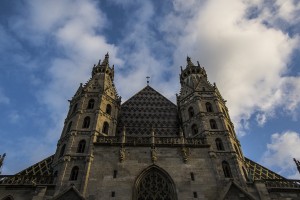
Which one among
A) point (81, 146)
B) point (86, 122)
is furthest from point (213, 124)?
point (81, 146)

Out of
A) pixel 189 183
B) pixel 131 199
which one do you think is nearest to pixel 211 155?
pixel 189 183

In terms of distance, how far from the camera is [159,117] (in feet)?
87.4

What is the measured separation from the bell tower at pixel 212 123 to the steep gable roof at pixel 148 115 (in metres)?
1.08

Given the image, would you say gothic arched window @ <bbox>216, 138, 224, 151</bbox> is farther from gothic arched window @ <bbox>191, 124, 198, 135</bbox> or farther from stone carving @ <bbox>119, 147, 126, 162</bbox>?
stone carving @ <bbox>119, 147, 126, 162</bbox>

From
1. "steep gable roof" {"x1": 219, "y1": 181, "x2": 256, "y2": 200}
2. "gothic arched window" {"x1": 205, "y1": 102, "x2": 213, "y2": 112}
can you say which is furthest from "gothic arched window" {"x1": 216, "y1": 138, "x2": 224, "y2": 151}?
"gothic arched window" {"x1": 205, "y1": 102, "x2": 213, "y2": 112}

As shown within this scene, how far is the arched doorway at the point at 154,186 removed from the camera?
18625mm

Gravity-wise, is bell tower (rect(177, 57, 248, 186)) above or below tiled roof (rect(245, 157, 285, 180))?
above

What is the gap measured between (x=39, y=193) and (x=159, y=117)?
491 inches

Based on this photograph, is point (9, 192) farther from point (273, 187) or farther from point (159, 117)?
point (273, 187)

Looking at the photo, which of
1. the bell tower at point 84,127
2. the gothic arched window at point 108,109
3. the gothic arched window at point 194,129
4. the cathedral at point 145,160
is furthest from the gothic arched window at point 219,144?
the gothic arched window at point 108,109

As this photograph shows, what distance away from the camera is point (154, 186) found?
1925cm

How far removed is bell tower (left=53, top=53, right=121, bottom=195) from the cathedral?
7cm

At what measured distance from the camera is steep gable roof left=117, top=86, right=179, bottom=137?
82.2 feet

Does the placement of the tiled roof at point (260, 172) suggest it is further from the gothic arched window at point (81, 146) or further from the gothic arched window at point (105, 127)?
the gothic arched window at point (81, 146)
